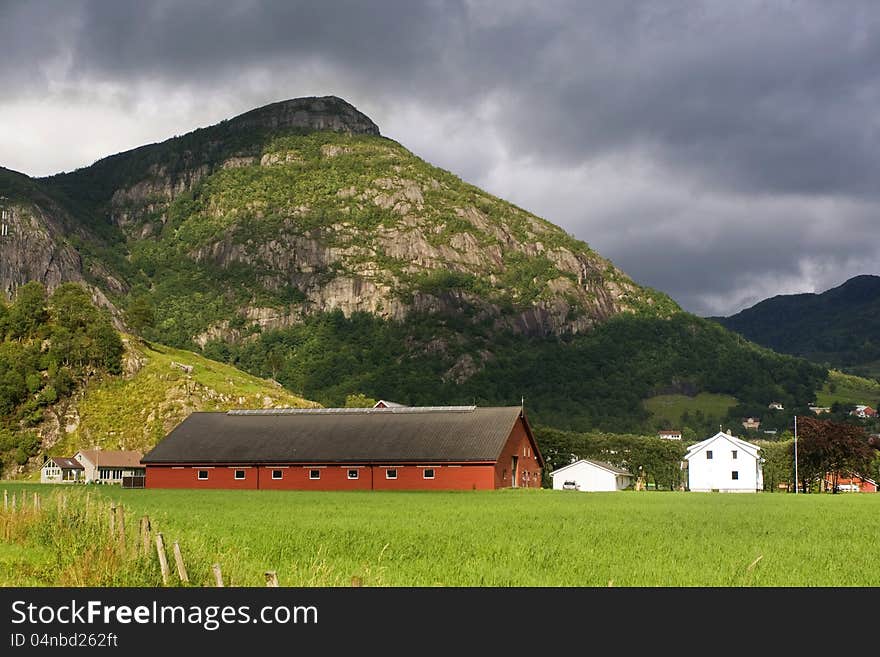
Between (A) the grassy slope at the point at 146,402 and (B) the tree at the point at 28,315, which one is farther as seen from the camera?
(B) the tree at the point at 28,315

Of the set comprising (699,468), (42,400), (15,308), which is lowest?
(699,468)

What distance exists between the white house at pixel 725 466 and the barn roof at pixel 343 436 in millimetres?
34277

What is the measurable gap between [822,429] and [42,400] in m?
95.4

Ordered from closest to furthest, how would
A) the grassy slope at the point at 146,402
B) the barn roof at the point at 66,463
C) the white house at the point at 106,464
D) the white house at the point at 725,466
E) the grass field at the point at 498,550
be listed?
the grass field at the point at 498,550 → the white house at the point at 725,466 → the barn roof at the point at 66,463 → the white house at the point at 106,464 → the grassy slope at the point at 146,402

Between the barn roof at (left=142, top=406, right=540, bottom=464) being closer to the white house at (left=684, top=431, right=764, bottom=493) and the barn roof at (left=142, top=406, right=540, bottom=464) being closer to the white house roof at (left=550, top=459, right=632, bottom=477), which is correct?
the white house roof at (left=550, top=459, right=632, bottom=477)

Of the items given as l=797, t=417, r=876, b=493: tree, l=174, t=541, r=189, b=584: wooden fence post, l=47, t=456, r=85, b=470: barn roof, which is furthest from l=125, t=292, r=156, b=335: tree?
l=174, t=541, r=189, b=584: wooden fence post

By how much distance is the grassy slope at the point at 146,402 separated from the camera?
128 metres

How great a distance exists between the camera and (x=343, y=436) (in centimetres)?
8744

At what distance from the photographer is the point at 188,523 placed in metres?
34.3

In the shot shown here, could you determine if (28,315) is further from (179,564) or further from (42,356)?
(179,564)

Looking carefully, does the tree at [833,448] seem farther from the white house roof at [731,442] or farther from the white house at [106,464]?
the white house at [106,464]

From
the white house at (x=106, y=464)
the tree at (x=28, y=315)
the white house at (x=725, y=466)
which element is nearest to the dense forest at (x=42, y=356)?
the tree at (x=28, y=315)
